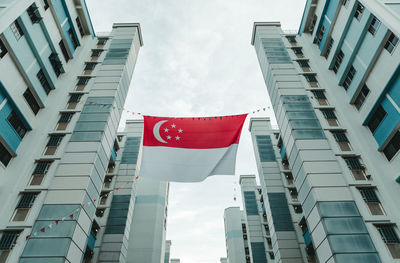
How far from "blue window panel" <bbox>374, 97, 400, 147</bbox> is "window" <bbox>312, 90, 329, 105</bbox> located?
6.98 metres

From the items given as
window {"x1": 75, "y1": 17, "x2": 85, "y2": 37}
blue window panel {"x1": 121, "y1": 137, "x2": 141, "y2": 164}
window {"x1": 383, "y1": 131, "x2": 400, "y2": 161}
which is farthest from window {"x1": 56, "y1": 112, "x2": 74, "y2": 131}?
window {"x1": 383, "y1": 131, "x2": 400, "y2": 161}

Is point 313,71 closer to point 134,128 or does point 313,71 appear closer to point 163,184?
point 134,128

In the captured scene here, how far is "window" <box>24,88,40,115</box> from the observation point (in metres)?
23.4

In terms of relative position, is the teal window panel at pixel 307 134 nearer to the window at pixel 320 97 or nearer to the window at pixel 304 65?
the window at pixel 320 97

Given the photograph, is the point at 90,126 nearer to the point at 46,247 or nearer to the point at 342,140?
the point at 46,247

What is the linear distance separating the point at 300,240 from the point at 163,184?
92.3 feet

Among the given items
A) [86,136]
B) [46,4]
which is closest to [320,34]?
[86,136]

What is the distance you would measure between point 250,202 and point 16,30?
173 feet

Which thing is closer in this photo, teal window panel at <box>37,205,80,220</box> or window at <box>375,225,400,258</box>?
window at <box>375,225,400,258</box>

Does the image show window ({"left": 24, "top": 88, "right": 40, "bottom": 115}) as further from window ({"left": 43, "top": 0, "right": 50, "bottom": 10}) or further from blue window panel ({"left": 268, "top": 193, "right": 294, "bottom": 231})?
blue window panel ({"left": 268, "top": 193, "right": 294, "bottom": 231})

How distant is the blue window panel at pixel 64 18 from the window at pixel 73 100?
5.85m

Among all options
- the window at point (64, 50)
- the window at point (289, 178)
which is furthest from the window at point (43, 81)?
the window at point (289, 178)

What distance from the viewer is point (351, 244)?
18156 millimetres

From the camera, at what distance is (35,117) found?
79.9 feet
